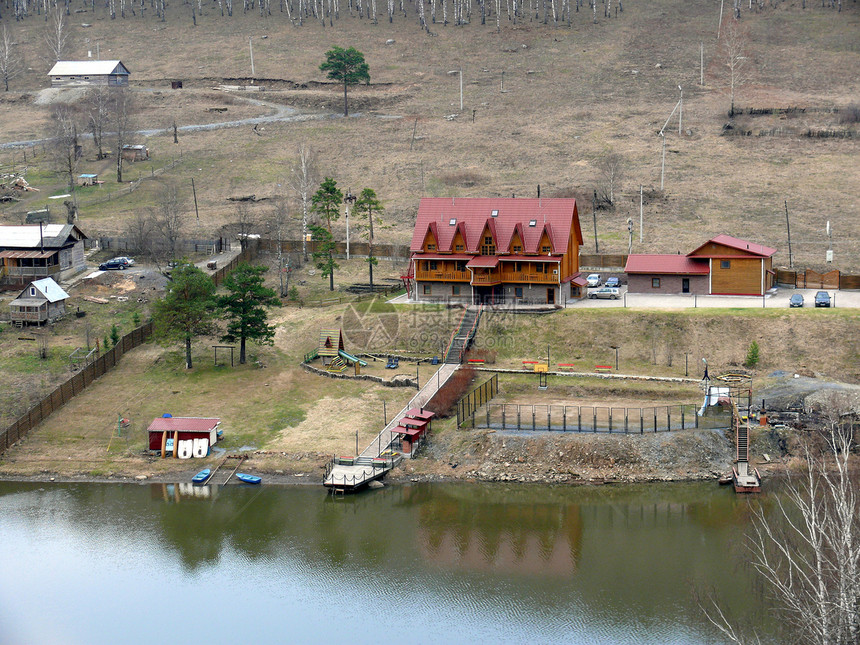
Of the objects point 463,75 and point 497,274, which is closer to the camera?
point 497,274

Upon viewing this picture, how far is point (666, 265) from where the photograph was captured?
269 feet

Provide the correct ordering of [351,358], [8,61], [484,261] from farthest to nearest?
[8,61]
[484,261]
[351,358]

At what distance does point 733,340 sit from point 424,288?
24.7 meters

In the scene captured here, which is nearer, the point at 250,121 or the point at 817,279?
the point at 817,279

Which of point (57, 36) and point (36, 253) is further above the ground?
point (57, 36)

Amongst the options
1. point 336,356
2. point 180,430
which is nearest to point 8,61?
point 336,356

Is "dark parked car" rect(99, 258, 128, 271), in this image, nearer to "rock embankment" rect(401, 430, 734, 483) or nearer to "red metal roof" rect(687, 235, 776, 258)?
"rock embankment" rect(401, 430, 734, 483)

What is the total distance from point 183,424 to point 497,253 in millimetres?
29126

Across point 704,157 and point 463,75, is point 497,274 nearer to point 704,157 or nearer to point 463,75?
point 704,157

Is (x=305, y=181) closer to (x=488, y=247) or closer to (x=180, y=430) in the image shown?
(x=488, y=247)

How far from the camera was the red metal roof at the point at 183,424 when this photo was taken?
206 feet

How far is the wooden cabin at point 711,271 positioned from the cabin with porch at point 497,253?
497 centimetres

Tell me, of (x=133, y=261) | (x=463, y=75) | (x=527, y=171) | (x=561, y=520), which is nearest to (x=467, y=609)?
(x=561, y=520)

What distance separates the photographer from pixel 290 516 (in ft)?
181
